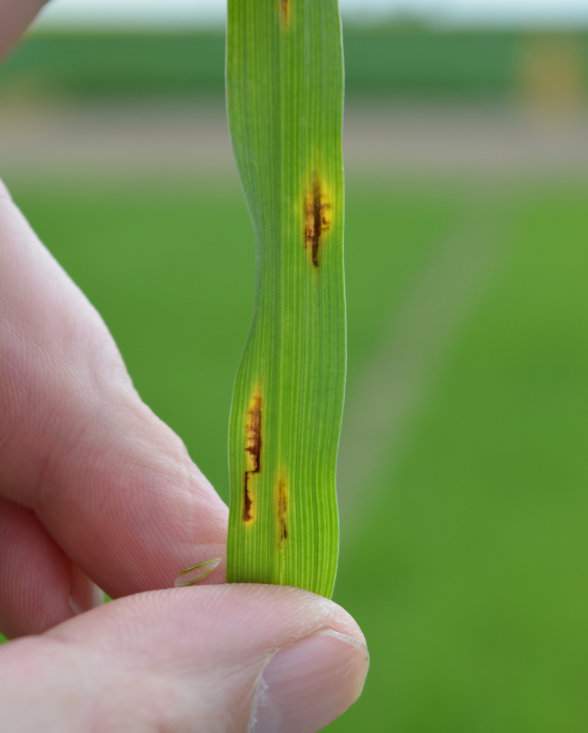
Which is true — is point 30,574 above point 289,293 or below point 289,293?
below

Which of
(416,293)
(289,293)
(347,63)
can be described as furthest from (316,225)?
(347,63)

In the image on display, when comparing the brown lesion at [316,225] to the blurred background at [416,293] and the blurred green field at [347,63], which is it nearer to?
the blurred background at [416,293]

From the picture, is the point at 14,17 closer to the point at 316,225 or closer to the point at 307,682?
the point at 316,225

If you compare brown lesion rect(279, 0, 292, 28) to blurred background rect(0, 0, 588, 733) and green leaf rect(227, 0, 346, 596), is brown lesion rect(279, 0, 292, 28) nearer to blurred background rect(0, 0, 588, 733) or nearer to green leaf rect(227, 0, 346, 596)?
green leaf rect(227, 0, 346, 596)

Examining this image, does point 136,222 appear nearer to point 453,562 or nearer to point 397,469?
point 397,469

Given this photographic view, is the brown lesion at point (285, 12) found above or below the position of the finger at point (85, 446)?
above

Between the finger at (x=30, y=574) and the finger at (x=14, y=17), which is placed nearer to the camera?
the finger at (x=14, y=17)

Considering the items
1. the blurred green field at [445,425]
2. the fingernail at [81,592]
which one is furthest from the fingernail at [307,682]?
the blurred green field at [445,425]

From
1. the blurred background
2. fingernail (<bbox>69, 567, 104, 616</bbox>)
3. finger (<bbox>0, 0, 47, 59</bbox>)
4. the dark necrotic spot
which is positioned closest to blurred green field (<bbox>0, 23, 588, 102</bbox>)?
the blurred background
